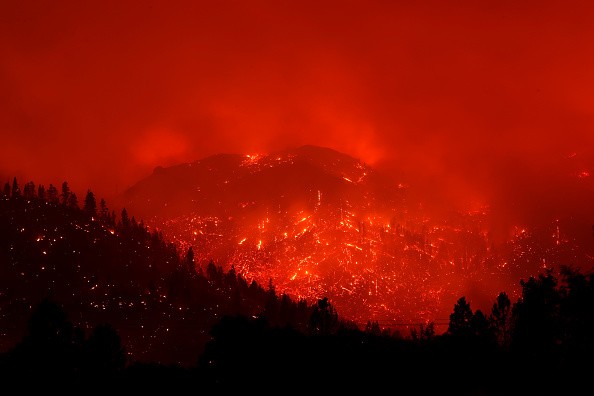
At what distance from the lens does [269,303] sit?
173 m

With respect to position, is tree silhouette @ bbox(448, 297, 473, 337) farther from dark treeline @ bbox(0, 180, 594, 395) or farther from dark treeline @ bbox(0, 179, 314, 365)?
dark treeline @ bbox(0, 179, 314, 365)

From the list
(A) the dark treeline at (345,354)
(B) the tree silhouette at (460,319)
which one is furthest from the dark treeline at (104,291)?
(B) the tree silhouette at (460,319)

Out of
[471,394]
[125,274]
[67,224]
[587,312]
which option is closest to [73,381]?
[471,394]

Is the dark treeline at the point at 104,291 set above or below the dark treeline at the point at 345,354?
above

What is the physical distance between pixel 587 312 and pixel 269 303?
14016 cm

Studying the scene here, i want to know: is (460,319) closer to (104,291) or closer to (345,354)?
(345,354)

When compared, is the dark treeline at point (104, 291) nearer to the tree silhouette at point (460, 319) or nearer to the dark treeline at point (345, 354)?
the dark treeline at point (345, 354)

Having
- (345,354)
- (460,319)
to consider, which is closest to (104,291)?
(460,319)

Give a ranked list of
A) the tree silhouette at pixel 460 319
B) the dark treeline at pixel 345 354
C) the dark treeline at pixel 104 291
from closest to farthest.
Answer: the dark treeline at pixel 345 354 → the tree silhouette at pixel 460 319 → the dark treeline at pixel 104 291

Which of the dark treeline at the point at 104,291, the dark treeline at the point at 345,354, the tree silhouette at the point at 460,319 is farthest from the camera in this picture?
the dark treeline at the point at 104,291

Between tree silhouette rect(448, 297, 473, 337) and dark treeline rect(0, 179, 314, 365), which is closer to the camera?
tree silhouette rect(448, 297, 473, 337)

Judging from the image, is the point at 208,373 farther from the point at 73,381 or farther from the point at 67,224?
the point at 67,224

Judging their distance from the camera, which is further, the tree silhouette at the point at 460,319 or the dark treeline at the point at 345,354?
the tree silhouette at the point at 460,319

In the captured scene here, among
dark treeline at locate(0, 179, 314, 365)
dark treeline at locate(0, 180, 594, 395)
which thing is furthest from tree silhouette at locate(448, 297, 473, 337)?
dark treeline at locate(0, 179, 314, 365)
